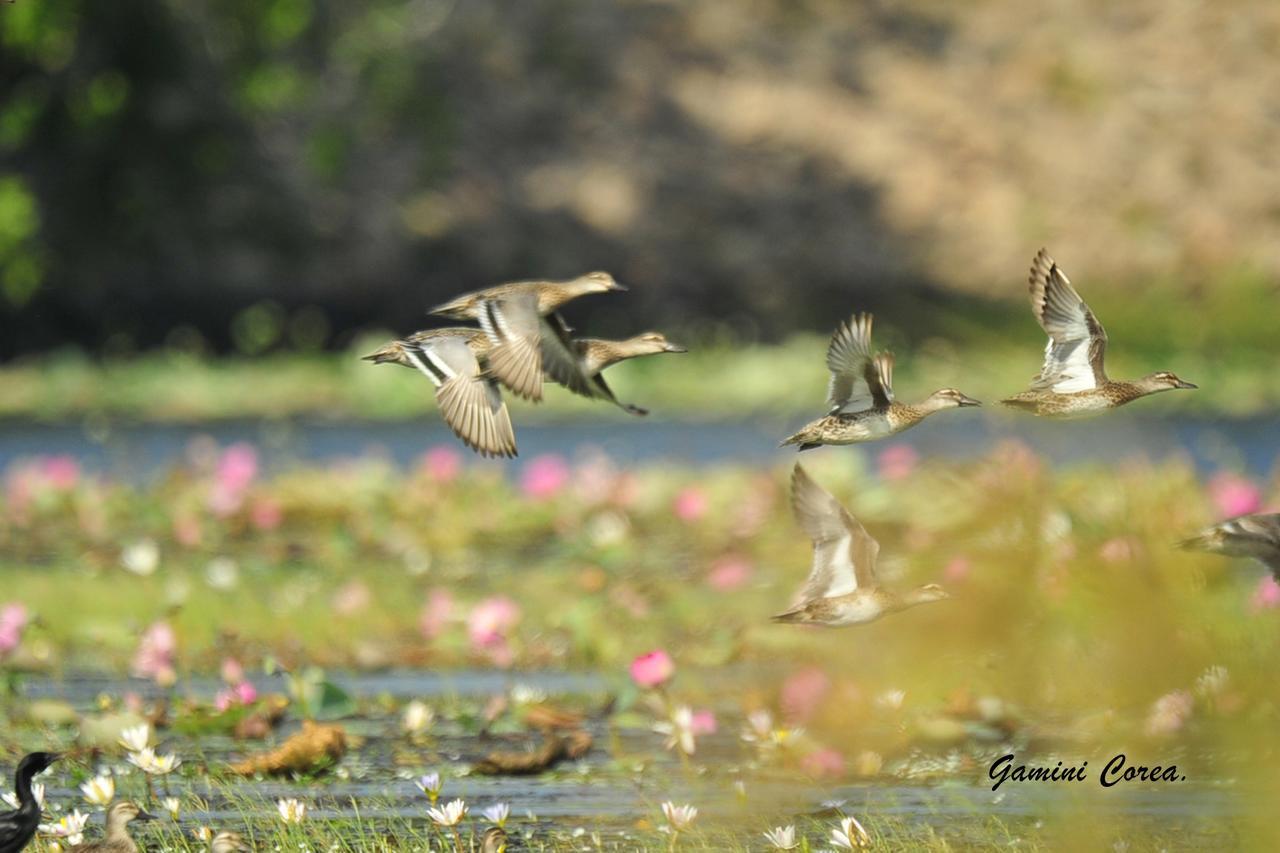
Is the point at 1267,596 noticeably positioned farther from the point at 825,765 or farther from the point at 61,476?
the point at 61,476

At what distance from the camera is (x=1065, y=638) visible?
6.08 meters

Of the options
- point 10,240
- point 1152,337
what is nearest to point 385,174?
point 10,240

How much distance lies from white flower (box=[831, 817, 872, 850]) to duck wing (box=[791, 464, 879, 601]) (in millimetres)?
592

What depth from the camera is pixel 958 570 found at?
600 centimetres

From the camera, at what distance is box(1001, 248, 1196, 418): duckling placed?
3766 millimetres

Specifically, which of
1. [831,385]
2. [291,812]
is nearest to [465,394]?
[831,385]

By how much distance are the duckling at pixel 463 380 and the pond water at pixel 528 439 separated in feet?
30.1

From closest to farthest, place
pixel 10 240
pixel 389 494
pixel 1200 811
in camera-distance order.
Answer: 1. pixel 1200 811
2. pixel 389 494
3. pixel 10 240

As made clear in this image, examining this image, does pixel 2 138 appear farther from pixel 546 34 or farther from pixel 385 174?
pixel 546 34

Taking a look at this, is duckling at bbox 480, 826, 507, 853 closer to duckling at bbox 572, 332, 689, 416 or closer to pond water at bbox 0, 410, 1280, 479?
duckling at bbox 572, 332, 689, 416

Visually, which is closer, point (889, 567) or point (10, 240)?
point (889, 567)

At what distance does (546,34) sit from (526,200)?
99.8 inches

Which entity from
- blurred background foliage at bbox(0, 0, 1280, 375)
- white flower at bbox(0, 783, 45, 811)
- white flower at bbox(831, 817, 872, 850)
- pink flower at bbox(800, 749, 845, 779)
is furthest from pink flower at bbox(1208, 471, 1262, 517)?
blurred background foliage at bbox(0, 0, 1280, 375)

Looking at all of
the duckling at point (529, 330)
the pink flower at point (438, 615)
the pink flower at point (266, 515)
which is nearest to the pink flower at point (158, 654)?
the pink flower at point (438, 615)
